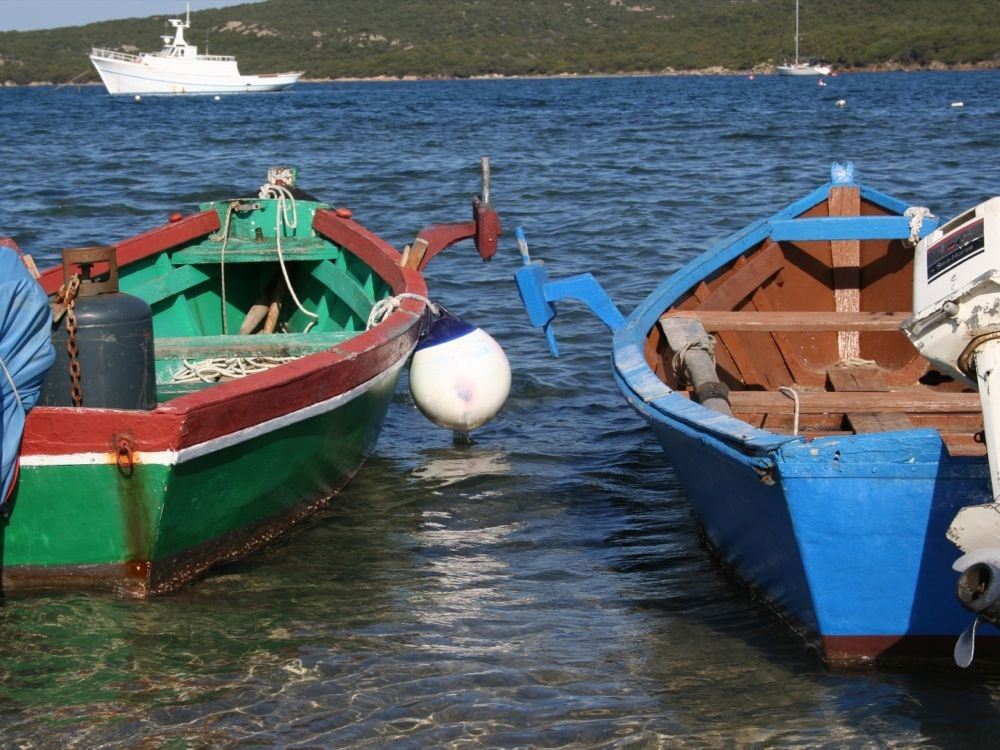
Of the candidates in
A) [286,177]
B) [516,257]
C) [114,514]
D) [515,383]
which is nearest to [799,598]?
[114,514]

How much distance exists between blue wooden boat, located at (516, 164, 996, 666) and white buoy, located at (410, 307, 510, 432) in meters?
0.36

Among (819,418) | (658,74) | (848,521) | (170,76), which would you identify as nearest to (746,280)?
(819,418)

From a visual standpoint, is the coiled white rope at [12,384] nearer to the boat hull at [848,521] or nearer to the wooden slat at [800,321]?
the boat hull at [848,521]

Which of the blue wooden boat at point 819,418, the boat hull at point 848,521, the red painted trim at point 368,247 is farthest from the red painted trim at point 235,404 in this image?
the boat hull at point 848,521

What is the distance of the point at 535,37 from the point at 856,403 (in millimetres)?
131356

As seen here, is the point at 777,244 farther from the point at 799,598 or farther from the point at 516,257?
the point at 516,257

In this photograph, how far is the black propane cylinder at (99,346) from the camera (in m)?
4.82

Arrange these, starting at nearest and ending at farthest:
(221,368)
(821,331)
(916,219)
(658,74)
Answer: (221,368)
(916,219)
(821,331)
(658,74)

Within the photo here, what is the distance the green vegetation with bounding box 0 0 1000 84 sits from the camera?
4154 inches

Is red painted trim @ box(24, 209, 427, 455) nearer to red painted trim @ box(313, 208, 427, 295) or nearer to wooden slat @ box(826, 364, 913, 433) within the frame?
red painted trim @ box(313, 208, 427, 295)

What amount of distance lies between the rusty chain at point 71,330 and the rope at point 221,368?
156 centimetres

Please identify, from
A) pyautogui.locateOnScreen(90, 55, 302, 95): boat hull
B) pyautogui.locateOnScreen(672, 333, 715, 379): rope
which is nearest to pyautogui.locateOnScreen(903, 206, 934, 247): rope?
pyautogui.locateOnScreen(672, 333, 715, 379): rope

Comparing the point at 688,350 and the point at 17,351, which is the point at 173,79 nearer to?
the point at 688,350

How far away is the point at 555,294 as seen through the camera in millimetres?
6898
